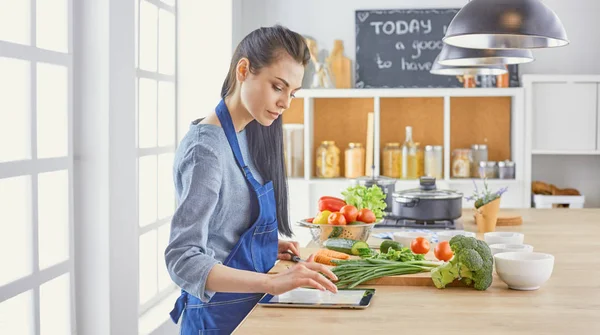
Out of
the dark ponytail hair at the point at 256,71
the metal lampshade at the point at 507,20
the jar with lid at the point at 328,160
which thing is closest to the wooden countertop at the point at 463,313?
the dark ponytail hair at the point at 256,71

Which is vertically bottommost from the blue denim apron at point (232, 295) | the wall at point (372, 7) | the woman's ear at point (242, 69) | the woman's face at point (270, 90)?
the blue denim apron at point (232, 295)

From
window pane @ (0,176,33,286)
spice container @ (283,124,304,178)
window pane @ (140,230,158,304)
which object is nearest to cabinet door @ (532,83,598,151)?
spice container @ (283,124,304,178)

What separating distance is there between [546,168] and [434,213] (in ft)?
9.14

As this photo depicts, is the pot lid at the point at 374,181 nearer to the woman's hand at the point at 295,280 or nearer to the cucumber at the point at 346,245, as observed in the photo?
the cucumber at the point at 346,245

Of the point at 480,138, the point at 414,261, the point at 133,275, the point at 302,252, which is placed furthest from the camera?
the point at 480,138

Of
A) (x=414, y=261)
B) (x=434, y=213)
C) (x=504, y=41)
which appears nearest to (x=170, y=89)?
(x=434, y=213)

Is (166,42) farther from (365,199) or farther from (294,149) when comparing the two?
(365,199)

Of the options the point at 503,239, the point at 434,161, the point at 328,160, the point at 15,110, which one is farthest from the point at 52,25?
the point at 434,161

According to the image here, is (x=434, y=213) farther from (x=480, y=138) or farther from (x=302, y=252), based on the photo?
(x=480, y=138)

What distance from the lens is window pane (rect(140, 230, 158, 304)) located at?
13.8 feet

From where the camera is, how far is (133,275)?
342 cm

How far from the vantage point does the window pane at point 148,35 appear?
166 inches

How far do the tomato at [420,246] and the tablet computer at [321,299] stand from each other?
0.57 meters

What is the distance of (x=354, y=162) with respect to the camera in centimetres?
591
